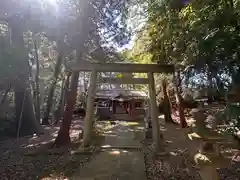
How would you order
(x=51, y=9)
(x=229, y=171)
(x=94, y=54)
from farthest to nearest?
(x=94, y=54) → (x=51, y=9) → (x=229, y=171)

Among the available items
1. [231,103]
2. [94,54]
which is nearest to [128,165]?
[231,103]

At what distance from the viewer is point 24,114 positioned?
12945 millimetres

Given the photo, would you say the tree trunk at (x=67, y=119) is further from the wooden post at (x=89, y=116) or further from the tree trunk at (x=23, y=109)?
the tree trunk at (x=23, y=109)

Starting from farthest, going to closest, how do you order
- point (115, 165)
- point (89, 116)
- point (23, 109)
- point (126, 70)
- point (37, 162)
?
point (23, 109), point (89, 116), point (126, 70), point (37, 162), point (115, 165)

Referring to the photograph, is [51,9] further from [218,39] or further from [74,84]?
[218,39]

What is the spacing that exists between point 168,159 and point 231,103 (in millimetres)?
4944

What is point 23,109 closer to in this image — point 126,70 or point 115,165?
point 126,70

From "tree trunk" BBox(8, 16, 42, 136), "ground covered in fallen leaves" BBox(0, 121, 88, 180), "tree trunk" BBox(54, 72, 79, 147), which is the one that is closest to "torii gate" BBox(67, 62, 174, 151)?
"ground covered in fallen leaves" BBox(0, 121, 88, 180)

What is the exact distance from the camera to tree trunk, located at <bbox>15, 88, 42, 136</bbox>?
Answer: 1283 cm

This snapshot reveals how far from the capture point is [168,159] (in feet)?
25.1

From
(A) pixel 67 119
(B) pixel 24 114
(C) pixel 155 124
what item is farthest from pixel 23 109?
(C) pixel 155 124

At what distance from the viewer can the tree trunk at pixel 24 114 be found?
12.8m

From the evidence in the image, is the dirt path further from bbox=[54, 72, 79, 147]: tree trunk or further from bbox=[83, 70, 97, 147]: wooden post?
bbox=[54, 72, 79, 147]: tree trunk

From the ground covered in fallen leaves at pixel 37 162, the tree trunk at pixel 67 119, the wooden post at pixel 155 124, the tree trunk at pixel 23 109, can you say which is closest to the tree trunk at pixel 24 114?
the tree trunk at pixel 23 109
